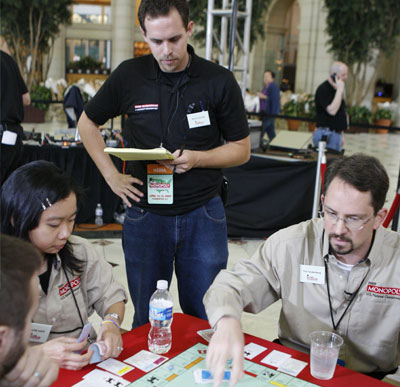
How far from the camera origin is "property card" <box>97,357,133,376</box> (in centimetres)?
140

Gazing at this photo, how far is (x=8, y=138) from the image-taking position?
157 inches

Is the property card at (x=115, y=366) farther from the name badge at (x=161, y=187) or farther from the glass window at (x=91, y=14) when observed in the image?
the glass window at (x=91, y=14)

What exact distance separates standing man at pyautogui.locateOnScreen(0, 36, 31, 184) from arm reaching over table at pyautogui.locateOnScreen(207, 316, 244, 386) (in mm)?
3079

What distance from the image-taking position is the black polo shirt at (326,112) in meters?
6.14

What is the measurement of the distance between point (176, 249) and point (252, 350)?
2.30 ft

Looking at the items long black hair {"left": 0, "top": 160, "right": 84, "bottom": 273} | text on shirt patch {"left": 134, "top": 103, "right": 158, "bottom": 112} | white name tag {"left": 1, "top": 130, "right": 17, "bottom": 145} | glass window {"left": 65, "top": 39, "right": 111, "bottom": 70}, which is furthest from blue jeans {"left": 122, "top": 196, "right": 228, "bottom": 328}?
glass window {"left": 65, "top": 39, "right": 111, "bottom": 70}

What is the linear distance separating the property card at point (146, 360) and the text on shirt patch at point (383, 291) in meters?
0.70

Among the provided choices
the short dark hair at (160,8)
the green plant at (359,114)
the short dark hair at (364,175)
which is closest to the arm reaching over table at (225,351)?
the short dark hair at (364,175)

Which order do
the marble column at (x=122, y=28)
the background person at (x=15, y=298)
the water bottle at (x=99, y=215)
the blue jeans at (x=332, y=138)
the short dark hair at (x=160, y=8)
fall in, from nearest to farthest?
the background person at (x=15, y=298) < the short dark hair at (x=160, y=8) < the water bottle at (x=99, y=215) < the blue jeans at (x=332, y=138) < the marble column at (x=122, y=28)

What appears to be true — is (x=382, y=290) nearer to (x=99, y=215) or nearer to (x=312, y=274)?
(x=312, y=274)

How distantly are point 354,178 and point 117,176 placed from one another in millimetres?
1002

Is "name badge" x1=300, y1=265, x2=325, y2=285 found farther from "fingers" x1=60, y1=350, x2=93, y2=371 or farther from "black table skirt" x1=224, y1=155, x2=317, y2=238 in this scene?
"black table skirt" x1=224, y1=155, x2=317, y2=238

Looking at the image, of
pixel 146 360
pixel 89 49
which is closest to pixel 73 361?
pixel 146 360

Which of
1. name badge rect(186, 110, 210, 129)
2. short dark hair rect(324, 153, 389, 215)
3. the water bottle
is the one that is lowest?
the water bottle
